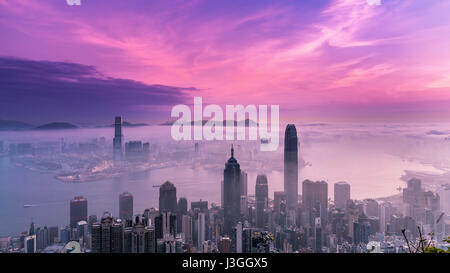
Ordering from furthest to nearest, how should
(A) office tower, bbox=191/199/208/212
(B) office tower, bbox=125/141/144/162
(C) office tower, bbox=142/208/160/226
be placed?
(B) office tower, bbox=125/141/144/162
(A) office tower, bbox=191/199/208/212
(C) office tower, bbox=142/208/160/226

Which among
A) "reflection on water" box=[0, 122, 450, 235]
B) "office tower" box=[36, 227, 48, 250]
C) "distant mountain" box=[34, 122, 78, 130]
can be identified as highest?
"distant mountain" box=[34, 122, 78, 130]

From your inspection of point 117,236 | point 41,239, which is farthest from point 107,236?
point 41,239

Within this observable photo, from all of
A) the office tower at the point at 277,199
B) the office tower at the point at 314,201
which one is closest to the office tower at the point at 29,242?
the office tower at the point at 277,199

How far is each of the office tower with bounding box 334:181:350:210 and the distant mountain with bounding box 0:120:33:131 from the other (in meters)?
2.87

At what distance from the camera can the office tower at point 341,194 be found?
2615 mm

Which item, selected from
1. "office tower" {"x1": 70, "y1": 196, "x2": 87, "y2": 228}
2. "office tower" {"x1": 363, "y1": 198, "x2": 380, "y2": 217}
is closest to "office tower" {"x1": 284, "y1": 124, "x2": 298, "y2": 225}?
"office tower" {"x1": 363, "y1": 198, "x2": 380, "y2": 217}

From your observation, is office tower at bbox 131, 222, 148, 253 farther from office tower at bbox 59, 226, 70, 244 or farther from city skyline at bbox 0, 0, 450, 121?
city skyline at bbox 0, 0, 450, 121

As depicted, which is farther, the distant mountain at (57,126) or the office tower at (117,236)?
the distant mountain at (57,126)

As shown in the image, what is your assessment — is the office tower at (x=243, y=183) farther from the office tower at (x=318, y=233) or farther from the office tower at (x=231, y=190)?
the office tower at (x=318, y=233)

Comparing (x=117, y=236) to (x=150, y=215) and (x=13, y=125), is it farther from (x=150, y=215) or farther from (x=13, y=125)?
(x=13, y=125)

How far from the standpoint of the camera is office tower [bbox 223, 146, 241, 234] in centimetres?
257

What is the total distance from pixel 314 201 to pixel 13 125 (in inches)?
109

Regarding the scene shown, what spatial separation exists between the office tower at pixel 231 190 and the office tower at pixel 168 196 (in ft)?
1.52
